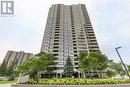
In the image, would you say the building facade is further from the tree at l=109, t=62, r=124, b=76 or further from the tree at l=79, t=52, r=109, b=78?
the tree at l=79, t=52, r=109, b=78

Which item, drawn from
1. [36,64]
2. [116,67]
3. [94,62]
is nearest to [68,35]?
[116,67]

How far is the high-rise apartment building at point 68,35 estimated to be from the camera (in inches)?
4070

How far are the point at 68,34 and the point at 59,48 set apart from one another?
9663 mm

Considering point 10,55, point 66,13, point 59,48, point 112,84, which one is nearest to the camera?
point 112,84

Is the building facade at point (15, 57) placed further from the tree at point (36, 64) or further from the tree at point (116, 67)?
the tree at point (116, 67)

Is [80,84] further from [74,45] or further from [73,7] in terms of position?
[73,7]

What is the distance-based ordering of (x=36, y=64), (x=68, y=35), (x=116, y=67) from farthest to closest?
(x=68, y=35) < (x=116, y=67) < (x=36, y=64)

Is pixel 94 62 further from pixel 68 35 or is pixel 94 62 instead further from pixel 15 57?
pixel 15 57

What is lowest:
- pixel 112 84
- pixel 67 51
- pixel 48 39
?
pixel 112 84

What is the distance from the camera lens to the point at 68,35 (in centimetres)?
10981

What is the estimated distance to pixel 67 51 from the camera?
104438mm

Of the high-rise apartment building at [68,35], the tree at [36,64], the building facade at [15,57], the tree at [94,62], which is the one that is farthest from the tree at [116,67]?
the building facade at [15,57]

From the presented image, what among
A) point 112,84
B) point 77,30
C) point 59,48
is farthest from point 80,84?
point 77,30

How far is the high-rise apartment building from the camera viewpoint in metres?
103
